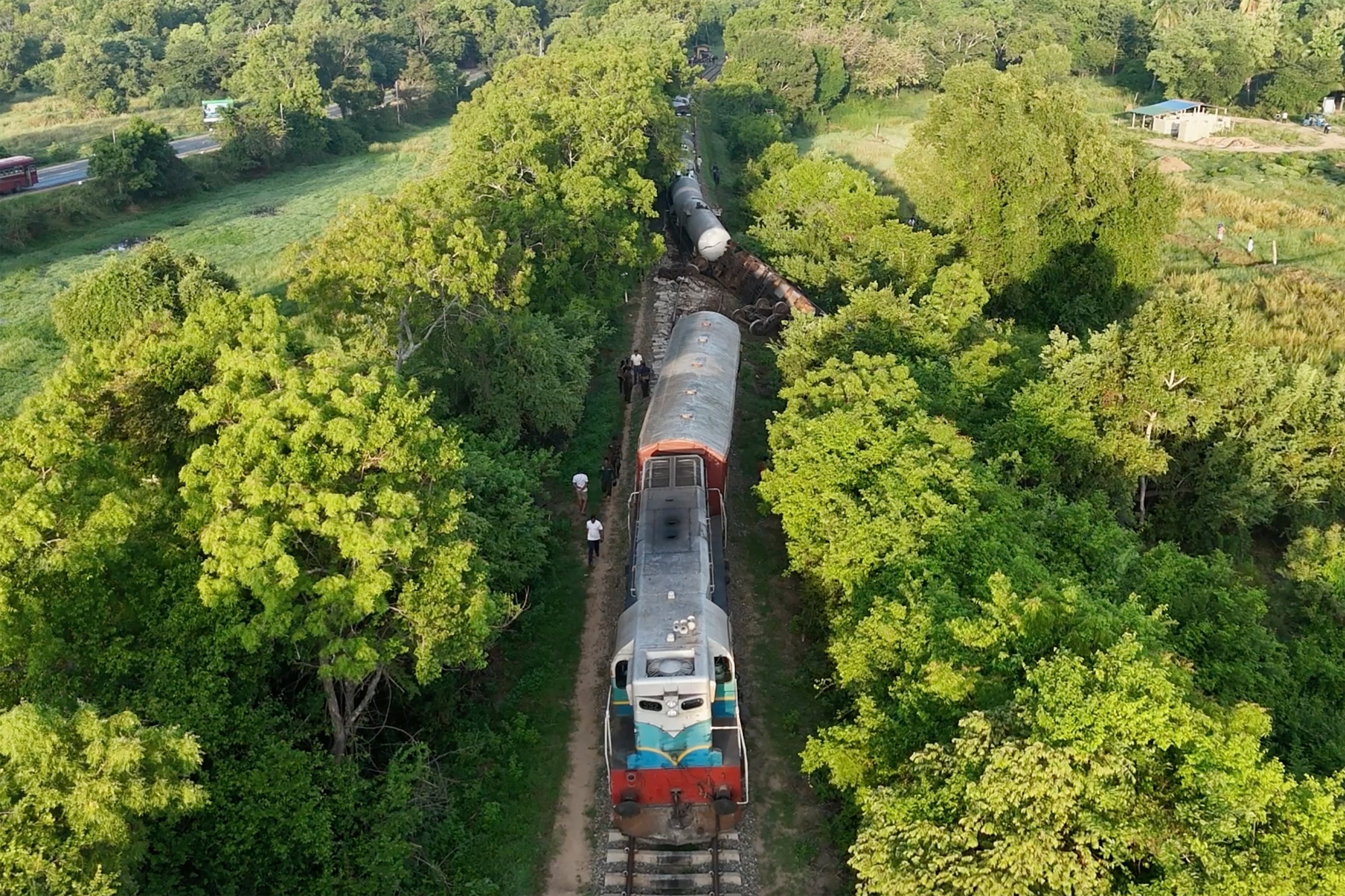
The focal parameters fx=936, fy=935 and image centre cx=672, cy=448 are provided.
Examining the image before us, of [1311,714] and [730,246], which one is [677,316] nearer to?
[730,246]

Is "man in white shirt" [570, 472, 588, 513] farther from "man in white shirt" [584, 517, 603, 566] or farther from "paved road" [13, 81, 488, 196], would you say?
"paved road" [13, 81, 488, 196]

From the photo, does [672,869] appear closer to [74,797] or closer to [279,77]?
[74,797]

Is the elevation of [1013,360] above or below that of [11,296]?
above

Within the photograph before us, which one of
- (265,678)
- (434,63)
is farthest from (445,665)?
(434,63)

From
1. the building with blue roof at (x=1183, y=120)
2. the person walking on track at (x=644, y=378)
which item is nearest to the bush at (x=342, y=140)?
the person walking on track at (x=644, y=378)

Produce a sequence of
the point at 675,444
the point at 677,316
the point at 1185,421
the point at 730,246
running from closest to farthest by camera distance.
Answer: the point at 675,444, the point at 1185,421, the point at 677,316, the point at 730,246

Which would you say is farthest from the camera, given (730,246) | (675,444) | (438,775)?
(730,246)

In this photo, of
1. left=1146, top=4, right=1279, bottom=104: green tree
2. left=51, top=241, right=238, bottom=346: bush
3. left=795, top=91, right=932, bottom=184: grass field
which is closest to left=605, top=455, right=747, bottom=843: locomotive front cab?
left=51, top=241, right=238, bottom=346: bush
